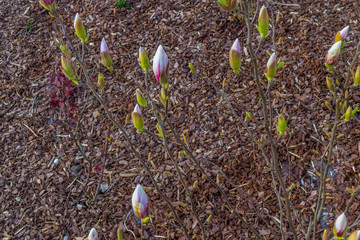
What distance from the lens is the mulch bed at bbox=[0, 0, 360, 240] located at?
1.99m

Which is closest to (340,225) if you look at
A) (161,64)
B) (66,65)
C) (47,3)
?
(161,64)

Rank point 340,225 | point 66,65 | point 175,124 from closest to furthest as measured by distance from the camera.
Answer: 1. point 340,225
2. point 66,65
3. point 175,124

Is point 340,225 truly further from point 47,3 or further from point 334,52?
point 47,3

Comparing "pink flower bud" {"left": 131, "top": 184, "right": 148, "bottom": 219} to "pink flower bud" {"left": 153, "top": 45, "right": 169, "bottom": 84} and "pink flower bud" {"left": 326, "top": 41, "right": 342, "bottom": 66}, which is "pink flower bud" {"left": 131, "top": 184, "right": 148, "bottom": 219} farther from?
"pink flower bud" {"left": 326, "top": 41, "right": 342, "bottom": 66}

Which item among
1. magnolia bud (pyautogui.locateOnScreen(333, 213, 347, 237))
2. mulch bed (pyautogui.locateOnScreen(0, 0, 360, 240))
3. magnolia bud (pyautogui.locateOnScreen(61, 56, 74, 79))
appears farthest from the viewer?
A: mulch bed (pyautogui.locateOnScreen(0, 0, 360, 240))

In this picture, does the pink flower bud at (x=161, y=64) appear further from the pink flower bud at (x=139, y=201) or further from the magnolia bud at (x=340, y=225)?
the magnolia bud at (x=340, y=225)

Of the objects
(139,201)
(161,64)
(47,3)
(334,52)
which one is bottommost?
(139,201)

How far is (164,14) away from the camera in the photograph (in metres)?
3.16

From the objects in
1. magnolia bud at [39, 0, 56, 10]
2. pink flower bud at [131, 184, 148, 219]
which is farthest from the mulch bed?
pink flower bud at [131, 184, 148, 219]

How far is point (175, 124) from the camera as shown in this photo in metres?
2.41

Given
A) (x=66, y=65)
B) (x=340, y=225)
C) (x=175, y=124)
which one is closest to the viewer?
(x=340, y=225)

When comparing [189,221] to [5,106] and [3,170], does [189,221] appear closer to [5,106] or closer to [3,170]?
[3,170]

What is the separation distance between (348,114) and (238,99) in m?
1.33

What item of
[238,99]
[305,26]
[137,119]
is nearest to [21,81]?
[238,99]
